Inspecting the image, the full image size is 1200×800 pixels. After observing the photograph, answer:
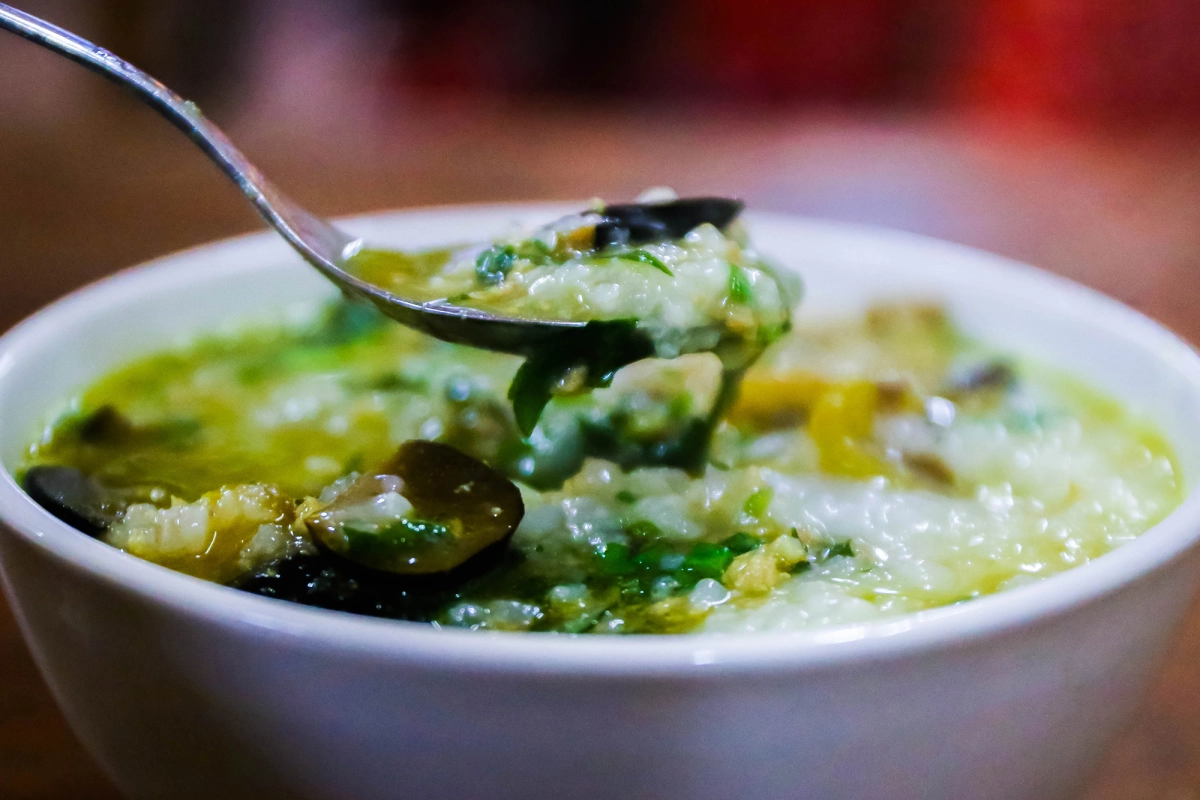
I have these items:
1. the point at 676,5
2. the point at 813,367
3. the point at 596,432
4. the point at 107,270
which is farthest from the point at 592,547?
the point at 676,5

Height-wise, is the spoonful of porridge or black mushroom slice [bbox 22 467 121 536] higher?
the spoonful of porridge

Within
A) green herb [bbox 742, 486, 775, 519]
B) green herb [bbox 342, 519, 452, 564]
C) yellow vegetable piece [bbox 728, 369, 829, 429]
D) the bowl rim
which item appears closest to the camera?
the bowl rim

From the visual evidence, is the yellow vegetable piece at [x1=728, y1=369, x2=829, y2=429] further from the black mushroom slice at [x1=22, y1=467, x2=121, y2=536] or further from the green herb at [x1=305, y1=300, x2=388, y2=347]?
the black mushroom slice at [x1=22, y1=467, x2=121, y2=536]

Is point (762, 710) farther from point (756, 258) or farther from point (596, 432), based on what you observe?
point (596, 432)

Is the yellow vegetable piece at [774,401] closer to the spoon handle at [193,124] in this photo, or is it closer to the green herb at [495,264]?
the green herb at [495,264]

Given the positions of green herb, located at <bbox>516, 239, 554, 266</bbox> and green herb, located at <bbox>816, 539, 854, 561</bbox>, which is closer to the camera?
green herb, located at <bbox>816, 539, 854, 561</bbox>

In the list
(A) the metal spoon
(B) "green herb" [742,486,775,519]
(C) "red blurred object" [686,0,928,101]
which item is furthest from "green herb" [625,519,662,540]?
(C) "red blurred object" [686,0,928,101]

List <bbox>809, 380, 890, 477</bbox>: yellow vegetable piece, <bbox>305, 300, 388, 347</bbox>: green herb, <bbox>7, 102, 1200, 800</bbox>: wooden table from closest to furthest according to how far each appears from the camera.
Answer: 1. <bbox>809, 380, 890, 477</bbox>: yellow vegetable piece
2. <bbox>305, 300, 388, 347</bbox>: green herb
3. <bbox>7, 102, 1200, 800</bbox>: wooden table
